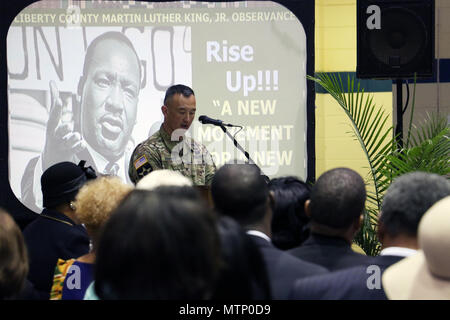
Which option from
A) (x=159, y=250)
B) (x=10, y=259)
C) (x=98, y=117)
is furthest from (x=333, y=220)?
(x=98, y=117)

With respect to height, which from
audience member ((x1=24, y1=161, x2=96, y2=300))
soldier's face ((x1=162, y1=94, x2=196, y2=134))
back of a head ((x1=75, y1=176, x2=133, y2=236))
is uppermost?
soldier's face ((x1=162, y1=94, x2=196, y2=134))

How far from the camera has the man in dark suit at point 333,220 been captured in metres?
2.07

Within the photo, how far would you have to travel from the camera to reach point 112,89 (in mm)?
4977

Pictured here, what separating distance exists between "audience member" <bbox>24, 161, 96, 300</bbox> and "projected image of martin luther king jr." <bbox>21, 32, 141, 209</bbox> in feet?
6.09

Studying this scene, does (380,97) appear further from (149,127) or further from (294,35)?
(149,127)

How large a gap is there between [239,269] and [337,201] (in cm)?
87

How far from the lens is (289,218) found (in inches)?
98.7

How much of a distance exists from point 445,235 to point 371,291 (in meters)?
0.37

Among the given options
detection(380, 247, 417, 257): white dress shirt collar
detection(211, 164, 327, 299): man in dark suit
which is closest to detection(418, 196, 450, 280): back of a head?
detection(380, 247, 417, 257): white dress shirt collar

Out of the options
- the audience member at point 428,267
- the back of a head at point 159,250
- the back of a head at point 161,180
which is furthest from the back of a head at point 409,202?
the back of a head at point 159,250

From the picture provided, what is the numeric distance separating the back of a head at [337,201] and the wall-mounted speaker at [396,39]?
2071 millimetres

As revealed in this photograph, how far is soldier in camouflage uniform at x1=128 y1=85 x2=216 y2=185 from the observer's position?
12.4 feet

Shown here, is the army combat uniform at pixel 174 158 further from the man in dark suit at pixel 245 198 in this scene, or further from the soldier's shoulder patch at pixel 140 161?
the man in dark suit at pixel 245 198

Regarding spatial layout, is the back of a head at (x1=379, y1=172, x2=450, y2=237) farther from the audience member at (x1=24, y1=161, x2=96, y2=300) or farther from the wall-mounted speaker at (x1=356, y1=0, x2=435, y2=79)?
the wall-mounted speaker at (x1=356, y1=0, x2=435, y2=79)
